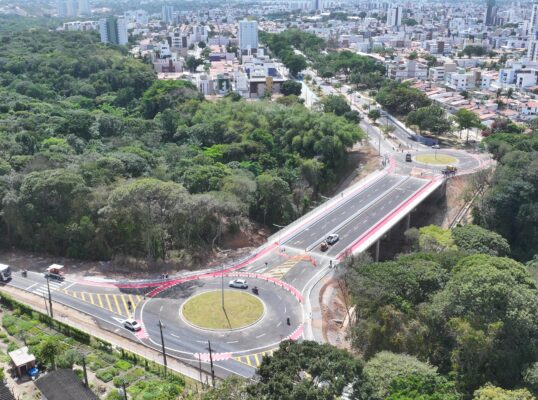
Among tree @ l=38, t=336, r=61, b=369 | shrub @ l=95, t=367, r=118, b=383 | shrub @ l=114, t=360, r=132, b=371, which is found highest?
tree @ l=38, t=336, r=61, b=369

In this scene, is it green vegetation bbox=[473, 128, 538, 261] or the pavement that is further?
green vegetation bbox=[473, 128, 538, 261]

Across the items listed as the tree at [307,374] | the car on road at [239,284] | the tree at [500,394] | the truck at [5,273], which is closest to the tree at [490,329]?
the tree at [500,394]

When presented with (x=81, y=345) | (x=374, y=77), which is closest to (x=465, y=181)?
(x=81, y=345)

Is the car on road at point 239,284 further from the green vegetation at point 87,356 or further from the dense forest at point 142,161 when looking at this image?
the green vegetation at point 87,356

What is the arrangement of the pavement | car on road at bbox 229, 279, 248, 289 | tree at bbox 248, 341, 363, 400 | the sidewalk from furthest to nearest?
car on road at bbox 229, 279, 248, 289 → the pavement → the sidewalk → tree at bbox 248, 341, 363, 400

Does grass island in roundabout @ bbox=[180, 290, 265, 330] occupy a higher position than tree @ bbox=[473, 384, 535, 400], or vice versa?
tree @ bbox=[473, 384, 535, 400]

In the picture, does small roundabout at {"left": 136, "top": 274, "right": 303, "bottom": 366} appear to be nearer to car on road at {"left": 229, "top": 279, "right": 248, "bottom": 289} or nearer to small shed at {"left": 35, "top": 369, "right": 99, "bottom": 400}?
car on road at {"left": 229, "top": 279, "right": 248, "bottom": 289}

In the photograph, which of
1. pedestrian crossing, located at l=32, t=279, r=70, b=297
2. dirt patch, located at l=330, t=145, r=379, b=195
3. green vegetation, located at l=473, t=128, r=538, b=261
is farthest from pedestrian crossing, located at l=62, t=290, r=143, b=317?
green vegetation, located at l=473, t=128, r=538, b=261

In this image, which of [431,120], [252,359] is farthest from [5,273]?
[431,120]

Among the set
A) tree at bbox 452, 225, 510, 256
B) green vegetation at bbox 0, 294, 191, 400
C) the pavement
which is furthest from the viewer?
tree at bbox 452, 225, 510, 256
